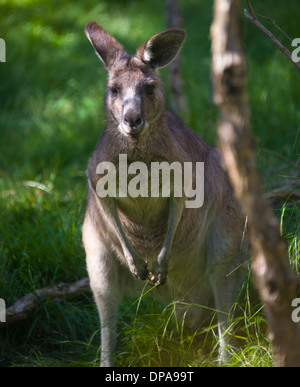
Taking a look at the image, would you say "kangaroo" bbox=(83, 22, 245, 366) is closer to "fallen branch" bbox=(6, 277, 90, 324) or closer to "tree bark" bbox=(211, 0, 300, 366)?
"fallen branch" bbox=(6, 277, 90, 324)

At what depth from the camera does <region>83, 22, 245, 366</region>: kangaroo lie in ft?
11.4

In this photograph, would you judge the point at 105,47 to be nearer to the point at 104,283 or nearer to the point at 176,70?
the point at 104,283

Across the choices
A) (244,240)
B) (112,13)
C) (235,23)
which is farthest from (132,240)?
(112,13)

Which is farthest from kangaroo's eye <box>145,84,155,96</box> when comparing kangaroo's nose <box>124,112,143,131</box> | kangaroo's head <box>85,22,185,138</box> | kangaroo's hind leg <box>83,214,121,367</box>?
kangaroo's hind leg <box>83,214,121,367</box>

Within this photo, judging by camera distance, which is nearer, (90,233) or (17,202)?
(90,233)

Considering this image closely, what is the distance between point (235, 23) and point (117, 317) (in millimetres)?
2373

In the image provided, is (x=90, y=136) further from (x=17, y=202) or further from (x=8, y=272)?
(x=8, y=272)

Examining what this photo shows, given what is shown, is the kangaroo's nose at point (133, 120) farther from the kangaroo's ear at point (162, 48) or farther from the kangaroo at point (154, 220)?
the kangaroo's ear at point (162, 48)

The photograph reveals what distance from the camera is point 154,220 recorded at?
3715 millimetres

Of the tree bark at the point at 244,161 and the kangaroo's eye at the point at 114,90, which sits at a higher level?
the kangaroo's eye at the point at 114,90

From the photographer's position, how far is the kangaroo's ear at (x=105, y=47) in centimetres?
366

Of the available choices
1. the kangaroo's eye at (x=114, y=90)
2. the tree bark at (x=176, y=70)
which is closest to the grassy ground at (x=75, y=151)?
the tree bark at (x=176, y=70)

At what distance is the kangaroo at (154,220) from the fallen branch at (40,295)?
0.44 metres
